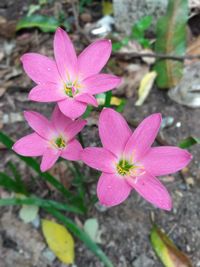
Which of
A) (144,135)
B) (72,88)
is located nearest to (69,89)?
(72,88)

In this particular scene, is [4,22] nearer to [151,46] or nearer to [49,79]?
[151,46]

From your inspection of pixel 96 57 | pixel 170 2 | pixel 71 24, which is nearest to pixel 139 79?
pixel 170 2

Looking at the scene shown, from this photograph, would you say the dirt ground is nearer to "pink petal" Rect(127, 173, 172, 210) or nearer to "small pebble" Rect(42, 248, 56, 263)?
"small pebble" Rect(42, 248, 56, 263)

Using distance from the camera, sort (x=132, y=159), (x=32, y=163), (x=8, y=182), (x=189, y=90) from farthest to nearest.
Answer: (x=189, y=90) → (x=8, y=182) → (x=32, y=163) → (x=132, y=159)

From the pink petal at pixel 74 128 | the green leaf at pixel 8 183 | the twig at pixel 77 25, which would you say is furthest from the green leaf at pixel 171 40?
the pink petal at pixel 74 128

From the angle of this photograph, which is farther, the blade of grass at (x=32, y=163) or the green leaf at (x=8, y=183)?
the green leaf at (x=8, y=183)

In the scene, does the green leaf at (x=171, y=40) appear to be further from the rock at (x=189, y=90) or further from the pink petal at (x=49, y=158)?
the pink petal at (x=49, y=158)

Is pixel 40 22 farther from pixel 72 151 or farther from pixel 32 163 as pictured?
pixel 72 151
